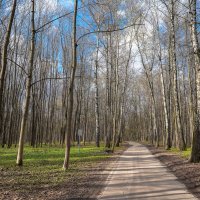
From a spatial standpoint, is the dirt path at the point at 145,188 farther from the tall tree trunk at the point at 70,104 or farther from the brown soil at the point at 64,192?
the tall tree trunk at the point at 70,104

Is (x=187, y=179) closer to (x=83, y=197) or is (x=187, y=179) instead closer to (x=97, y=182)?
(x=97, y=182)

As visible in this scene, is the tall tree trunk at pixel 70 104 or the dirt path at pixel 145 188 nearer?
the dirt path at pixel 145 188

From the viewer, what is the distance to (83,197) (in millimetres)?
7176

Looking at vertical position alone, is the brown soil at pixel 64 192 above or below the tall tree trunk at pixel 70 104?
below

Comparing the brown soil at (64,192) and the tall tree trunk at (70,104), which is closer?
the brown soil at (64,192)

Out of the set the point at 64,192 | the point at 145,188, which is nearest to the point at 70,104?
the point at 64,192

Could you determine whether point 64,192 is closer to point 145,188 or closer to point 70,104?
point 145,188

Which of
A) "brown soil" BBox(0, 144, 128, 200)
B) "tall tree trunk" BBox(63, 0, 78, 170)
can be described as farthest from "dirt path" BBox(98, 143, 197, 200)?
"tall tree trunk" BBox(63, 0, 78, 170)

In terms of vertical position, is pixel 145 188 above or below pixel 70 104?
below

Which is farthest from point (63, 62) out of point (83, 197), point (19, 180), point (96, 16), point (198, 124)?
point (83, 197)

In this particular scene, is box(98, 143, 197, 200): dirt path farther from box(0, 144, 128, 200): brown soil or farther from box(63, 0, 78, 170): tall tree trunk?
box(63, 0, 78, 170): tall tree trunk

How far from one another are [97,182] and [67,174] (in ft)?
6.20

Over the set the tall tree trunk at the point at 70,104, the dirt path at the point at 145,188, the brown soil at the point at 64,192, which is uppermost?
the tall tree trunk at the point at 70,104

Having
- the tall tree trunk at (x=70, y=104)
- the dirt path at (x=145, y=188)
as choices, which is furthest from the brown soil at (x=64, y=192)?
the tall tree trunk at (x=70, y=104)
